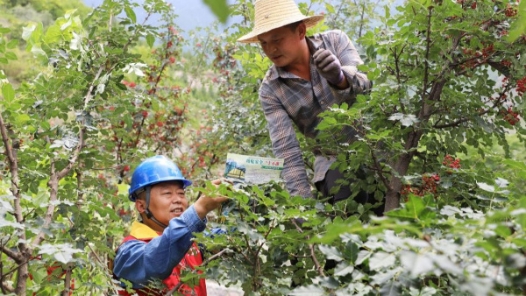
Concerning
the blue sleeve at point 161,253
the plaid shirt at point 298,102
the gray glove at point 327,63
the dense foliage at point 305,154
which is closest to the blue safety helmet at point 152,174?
the dense foliage at point 305,154

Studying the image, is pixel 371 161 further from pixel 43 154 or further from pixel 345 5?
pixel 345 5

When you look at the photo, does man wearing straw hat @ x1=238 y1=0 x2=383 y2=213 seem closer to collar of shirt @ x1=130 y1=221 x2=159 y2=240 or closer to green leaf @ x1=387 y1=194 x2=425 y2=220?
collar of shirt @ x1=130 y1=221 x2=159 y2=240

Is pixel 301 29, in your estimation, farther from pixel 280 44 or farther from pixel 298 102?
pixel 298 102

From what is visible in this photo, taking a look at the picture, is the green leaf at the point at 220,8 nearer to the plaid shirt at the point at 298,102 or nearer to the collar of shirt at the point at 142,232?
the plaid shirt at the point at 298,102

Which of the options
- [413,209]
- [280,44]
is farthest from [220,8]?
[280,44]

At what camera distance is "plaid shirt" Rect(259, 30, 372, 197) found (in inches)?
102

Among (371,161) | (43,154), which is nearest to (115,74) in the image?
(43,154)

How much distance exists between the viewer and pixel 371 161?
2156 mm

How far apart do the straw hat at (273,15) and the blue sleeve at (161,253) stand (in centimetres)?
88

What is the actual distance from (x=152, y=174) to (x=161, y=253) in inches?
25.7

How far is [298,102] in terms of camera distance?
8.87 ft

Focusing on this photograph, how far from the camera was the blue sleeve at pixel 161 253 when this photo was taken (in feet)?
7.22

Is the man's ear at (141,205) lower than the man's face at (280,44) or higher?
lower

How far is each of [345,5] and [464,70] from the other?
3.34 metres
